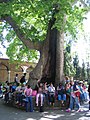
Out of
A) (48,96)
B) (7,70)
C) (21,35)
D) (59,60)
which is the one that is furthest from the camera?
(7,70)

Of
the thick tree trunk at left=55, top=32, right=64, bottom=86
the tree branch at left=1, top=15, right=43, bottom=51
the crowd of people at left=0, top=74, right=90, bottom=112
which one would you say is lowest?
the crowd of people at left=0, top=74, right=90, bottom=112

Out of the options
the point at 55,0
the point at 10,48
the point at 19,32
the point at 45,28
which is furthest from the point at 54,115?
the point at 10,48

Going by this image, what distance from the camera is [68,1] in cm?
1670

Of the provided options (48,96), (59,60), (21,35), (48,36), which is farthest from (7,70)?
(48,96)

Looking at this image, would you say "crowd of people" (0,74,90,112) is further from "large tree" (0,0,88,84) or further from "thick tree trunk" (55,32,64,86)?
"large tree" (0,0,88,84)

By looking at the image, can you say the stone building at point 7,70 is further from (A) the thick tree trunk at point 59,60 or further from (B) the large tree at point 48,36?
(A) the thick tree trunk at point 59,60

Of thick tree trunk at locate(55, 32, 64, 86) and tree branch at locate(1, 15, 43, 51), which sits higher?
tree branch at locate(1, 15, 43, 51)

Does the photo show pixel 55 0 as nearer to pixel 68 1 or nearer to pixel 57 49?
pixel 68 1

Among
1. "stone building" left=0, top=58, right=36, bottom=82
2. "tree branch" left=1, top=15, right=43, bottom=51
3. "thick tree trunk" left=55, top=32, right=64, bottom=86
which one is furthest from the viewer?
"stone building" left=0, top=58, right=36, bottom=82

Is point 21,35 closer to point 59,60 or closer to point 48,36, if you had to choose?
point 48,36

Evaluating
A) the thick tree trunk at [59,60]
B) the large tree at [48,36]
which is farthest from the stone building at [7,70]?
the thick tree trunk at [59,60]

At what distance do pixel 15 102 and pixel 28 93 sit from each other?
235cm

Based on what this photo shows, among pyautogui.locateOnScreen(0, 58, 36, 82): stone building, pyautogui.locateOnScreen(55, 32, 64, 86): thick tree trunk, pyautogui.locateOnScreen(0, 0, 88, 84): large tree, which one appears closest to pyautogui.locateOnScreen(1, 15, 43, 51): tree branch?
pyautogui.locateOnScreen(0, 0, 88, 84): large tree

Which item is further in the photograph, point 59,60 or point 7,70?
point 7,70
